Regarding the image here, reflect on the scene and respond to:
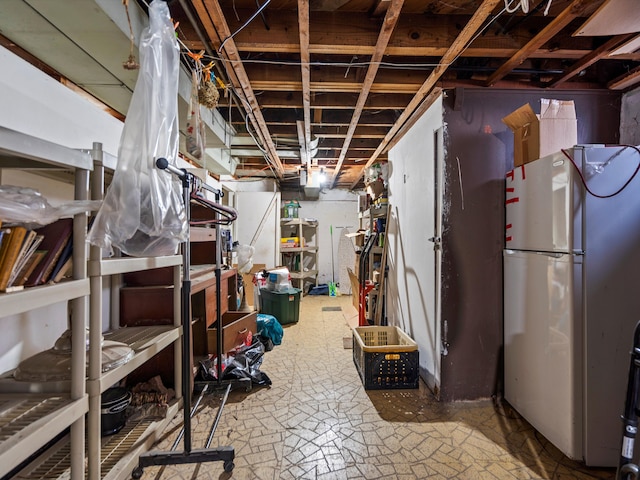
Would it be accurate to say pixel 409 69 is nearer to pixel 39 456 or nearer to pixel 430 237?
pixel 430 237

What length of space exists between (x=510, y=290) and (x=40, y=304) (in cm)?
243

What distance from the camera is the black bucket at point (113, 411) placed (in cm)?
156

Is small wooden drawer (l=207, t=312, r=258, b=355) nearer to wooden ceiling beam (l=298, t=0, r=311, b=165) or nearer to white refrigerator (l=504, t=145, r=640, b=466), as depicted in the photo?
wooden ceiling beam (l=298, t=0, r=311, b=165)

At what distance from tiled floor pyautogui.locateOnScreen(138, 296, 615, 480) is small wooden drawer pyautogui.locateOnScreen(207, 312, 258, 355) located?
365 mm

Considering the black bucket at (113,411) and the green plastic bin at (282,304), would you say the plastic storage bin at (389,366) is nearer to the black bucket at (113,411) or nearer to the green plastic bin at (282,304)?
the black bucket at (113,411)

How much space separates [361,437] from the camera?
71.1 inches

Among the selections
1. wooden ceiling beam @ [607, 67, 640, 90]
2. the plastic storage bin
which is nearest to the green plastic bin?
the plastic storage bin

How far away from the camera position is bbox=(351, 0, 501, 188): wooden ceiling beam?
147 centimetres

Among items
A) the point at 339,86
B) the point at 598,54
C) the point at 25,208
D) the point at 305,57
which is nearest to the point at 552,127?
the point at 598,54

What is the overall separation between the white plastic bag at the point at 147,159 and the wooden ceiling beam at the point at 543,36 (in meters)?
1.84

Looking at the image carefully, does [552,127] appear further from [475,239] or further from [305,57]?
[305,57]

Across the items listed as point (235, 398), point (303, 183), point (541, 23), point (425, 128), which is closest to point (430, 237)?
point (425, 128)

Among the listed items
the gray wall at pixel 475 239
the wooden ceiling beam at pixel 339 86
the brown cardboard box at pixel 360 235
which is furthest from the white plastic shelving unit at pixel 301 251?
the gray wall at pixel 475 239

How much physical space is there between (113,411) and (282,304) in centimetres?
254
